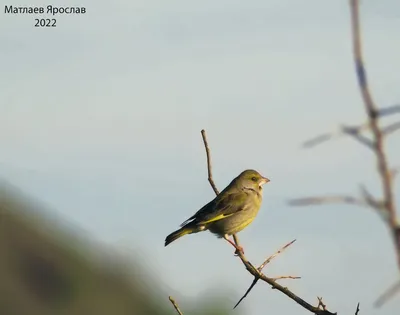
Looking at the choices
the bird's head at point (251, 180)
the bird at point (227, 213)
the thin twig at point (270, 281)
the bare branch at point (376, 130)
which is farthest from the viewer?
the bird's head at point (251, 180)

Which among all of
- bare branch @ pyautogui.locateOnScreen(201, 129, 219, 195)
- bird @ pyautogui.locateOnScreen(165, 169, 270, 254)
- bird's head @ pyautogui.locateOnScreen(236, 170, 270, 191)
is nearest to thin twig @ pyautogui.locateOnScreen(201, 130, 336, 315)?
bare branch @ pyautogui.locateOnScreen(201, 129, 219, 195)

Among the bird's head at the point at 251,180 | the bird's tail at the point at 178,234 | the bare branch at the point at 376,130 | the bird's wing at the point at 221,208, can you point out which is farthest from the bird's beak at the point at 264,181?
the bare branch at the point at 376,130

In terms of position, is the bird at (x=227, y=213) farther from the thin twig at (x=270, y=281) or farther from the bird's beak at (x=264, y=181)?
the thin twig at (x=270, y=281)

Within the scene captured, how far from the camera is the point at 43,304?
72062 mm

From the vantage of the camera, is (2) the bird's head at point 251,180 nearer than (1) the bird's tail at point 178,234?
No

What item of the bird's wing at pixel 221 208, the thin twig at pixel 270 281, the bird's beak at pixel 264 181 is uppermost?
the bird's beak at pixel 264 181

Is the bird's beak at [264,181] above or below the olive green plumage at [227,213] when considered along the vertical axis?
above

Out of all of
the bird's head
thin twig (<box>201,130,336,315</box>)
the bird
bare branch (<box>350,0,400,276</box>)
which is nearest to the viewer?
bare branch (<box>350,0,400,276</box>)

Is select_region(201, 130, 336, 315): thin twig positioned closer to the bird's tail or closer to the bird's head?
the bird's tail

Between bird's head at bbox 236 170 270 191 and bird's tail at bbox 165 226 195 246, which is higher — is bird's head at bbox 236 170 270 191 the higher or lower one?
the higher one

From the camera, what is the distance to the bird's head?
11758mm

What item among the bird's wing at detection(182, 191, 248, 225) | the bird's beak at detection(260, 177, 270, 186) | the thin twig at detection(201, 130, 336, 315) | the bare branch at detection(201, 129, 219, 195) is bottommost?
the thin twig at detection(201, 130, 336, 315)

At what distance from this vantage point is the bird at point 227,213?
10.7 m

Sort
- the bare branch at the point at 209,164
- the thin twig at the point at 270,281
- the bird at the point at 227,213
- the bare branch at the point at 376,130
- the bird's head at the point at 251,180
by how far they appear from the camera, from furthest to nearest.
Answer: the bird's head at the point at 251,180 < the bird at the point at 227,213 < the bare branch at the point at 209,164 < the thin twig at the point at 270,281 < the bare branch at the point at 376,130
